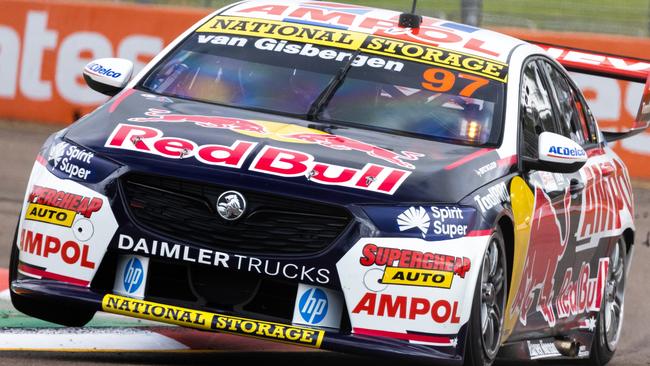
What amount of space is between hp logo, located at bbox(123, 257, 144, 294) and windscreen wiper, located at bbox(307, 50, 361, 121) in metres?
1.18

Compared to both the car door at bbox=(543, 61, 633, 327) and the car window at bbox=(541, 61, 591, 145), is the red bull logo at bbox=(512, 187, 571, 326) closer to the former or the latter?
the car door at bbox=(543, 61, 633, 327)

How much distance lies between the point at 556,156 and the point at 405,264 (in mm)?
1301

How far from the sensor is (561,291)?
7.57 m

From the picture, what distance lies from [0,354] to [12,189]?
6.27m

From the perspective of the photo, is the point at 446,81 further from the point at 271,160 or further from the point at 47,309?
the point at 47,309

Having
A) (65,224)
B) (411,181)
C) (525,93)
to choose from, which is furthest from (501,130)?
(65,224)

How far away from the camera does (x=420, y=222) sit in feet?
18.9

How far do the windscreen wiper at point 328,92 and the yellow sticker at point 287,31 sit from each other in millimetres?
120

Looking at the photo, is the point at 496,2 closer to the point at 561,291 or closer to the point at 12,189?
the point at 12,189

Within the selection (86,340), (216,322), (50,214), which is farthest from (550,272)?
(50,214)

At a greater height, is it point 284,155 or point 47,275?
point 284,155

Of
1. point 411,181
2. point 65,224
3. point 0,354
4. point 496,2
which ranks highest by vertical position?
point 496,2

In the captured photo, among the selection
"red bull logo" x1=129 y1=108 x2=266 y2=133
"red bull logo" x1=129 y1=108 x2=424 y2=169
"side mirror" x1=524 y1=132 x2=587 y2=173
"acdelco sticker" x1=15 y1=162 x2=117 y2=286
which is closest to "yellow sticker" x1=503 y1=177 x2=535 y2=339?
"side mirror" x1=524 y1=132 x2=587 y2=173

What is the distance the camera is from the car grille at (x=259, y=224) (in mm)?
5793
